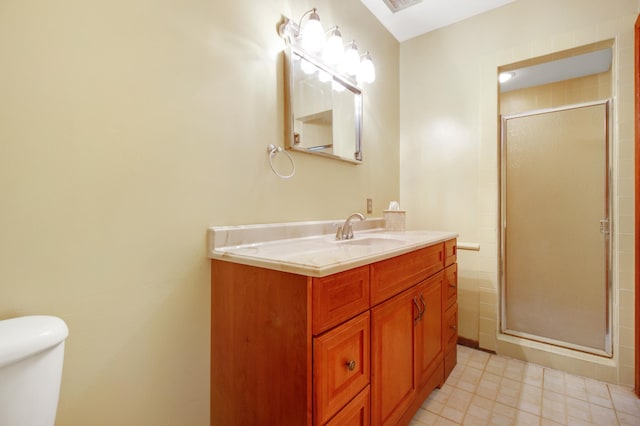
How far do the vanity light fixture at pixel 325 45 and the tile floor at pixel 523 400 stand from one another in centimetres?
193

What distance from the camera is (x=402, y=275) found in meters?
1.26

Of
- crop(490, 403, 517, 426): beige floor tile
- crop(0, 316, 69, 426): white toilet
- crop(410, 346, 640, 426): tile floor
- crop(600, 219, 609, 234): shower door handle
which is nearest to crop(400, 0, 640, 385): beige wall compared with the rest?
crop(410, 346, 640, 426): tile floor

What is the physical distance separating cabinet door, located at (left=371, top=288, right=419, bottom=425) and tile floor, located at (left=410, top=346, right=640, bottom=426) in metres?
0.33

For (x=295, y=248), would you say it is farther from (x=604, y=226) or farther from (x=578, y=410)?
(x=604, y=226)

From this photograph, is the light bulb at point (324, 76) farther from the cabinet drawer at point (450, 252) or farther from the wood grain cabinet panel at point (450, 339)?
the wood grain cabinet panel at point (450, 339)

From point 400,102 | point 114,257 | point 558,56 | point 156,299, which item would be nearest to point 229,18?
point 114,257

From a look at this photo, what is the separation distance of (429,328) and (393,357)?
41 cm

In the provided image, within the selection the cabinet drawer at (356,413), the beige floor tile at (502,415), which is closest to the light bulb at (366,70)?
the cabinet drawer at (356,413)

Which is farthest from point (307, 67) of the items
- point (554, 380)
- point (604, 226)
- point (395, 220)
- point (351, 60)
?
point (554, 380)

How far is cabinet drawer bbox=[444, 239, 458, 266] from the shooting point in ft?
5.69

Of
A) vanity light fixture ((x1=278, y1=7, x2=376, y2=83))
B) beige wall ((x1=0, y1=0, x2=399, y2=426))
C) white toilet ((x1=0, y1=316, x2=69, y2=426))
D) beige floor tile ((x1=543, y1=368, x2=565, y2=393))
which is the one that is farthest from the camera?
beige floor tile ((x1=543, y1=368, x2=565, y2=393))

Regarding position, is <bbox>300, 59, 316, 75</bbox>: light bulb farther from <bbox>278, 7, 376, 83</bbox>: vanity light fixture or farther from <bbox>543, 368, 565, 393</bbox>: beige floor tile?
<bbox>543, 368, 565, 393</bbox>: beige floor tile

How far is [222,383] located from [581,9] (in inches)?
112

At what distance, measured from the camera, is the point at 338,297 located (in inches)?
36.2
